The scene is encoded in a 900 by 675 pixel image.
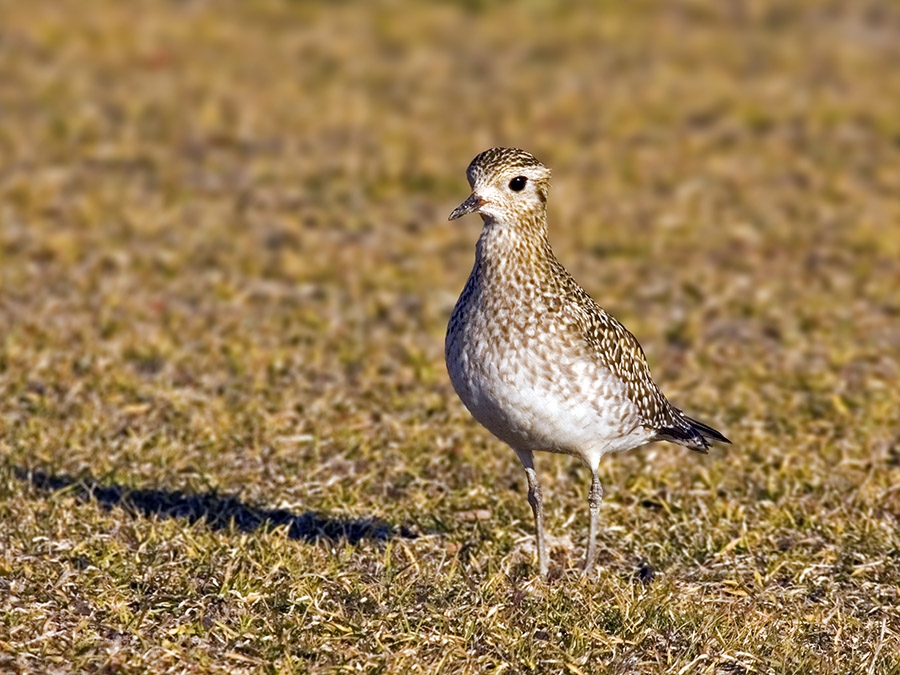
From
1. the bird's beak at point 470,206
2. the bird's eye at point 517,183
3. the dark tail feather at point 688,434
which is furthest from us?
the dark tail feather at point 688,434

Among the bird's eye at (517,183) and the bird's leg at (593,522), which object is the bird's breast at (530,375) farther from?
the bird's eye at (517,183)

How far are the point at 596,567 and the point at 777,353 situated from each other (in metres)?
4.28

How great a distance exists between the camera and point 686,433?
7.70m

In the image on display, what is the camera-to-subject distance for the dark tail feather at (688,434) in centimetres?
760

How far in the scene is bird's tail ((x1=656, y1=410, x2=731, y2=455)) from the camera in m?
7.60

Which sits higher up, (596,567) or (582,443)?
(582,443)

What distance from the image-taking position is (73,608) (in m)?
6.55

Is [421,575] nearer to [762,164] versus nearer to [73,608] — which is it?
[73,608]

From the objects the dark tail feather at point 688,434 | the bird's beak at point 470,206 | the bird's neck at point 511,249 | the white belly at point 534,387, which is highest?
the bird's beak at point 470,206

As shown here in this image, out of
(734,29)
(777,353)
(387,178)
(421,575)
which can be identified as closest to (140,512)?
(421,575)

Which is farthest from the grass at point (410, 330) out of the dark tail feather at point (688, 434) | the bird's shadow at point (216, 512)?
the dark tail feather at point (688, 434)

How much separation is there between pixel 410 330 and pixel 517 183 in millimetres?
4479

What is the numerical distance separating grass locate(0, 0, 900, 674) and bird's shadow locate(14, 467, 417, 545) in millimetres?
25

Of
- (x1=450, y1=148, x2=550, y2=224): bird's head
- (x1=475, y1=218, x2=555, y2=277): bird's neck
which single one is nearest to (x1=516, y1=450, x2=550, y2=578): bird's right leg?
(x1=475, y1=218, x2=555, y2=277): bird's neck
